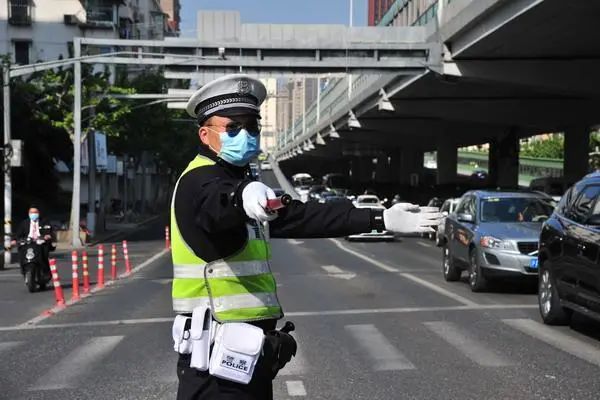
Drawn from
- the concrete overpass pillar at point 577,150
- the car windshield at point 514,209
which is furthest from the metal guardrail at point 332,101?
the car windshield at point 514,209

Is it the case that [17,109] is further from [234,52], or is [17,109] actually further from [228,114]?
[228,114]

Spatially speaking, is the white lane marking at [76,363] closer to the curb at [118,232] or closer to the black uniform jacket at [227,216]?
the black uniform jacket at [227,216]

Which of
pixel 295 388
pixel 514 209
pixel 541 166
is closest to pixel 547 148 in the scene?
pixel 541 166

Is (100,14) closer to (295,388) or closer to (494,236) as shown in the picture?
(494,236)

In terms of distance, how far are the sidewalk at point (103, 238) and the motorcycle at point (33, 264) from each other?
6.50 metres

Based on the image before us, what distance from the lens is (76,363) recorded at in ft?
25.8

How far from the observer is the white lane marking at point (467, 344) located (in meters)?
7.78

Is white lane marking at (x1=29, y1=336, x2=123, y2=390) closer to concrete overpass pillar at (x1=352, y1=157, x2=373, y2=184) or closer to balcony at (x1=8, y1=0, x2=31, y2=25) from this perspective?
balcony at (x1=8, y1=0, x2=31, y2=25)

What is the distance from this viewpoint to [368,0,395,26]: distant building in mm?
56703

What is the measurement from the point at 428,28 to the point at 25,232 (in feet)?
60.8

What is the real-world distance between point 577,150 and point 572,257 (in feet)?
119

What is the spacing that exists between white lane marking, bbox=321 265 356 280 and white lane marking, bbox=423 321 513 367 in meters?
6.90

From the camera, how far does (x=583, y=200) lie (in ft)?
30.8

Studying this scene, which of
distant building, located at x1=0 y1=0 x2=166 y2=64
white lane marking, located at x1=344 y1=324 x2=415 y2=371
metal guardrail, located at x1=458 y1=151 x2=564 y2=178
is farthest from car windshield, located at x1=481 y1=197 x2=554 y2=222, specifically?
metal guardrail, located at x1=458 y1=151 x2=564 y2=178
